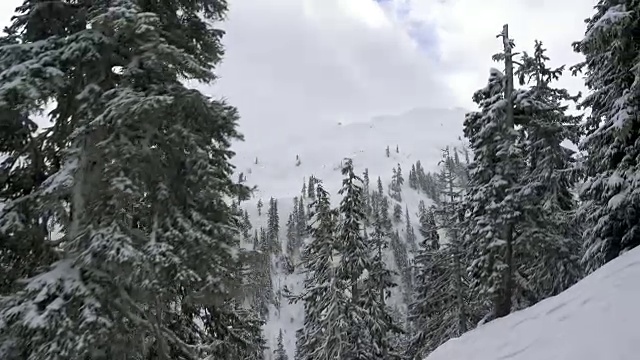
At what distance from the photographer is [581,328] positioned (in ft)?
24.7

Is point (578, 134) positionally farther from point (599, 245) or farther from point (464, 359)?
point (464, 359)

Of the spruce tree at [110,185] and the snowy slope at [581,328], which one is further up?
the spruce tree at [110,185]

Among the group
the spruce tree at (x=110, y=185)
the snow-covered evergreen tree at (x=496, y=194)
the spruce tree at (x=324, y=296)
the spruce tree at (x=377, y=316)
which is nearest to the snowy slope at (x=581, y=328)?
the spruce tree at (x=110, y=185)

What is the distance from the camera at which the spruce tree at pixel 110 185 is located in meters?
6.23

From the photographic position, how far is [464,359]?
32.7 feet

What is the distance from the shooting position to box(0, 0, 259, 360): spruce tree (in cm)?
623

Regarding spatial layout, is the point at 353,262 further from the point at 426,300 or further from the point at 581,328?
the point at 581,328

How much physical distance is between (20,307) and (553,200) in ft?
59.5

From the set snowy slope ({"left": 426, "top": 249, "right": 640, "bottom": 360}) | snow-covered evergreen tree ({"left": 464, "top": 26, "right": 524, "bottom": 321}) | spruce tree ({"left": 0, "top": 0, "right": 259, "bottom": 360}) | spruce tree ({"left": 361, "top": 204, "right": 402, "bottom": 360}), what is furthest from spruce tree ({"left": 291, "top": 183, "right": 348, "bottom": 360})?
spruce tree ({"left": 0, "top": 0, "right": 259, "bottom": 360})

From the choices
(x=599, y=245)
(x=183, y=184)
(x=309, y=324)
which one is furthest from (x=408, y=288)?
(x=183, y=184)

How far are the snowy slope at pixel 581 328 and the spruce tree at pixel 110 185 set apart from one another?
5.00m

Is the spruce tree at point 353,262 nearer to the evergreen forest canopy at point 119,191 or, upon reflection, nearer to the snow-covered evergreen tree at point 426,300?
the snow-covered evergreen tree at point 426,300

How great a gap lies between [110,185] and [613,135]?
42.3ft

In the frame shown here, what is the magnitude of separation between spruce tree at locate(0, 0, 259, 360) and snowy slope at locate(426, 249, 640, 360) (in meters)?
5.00
